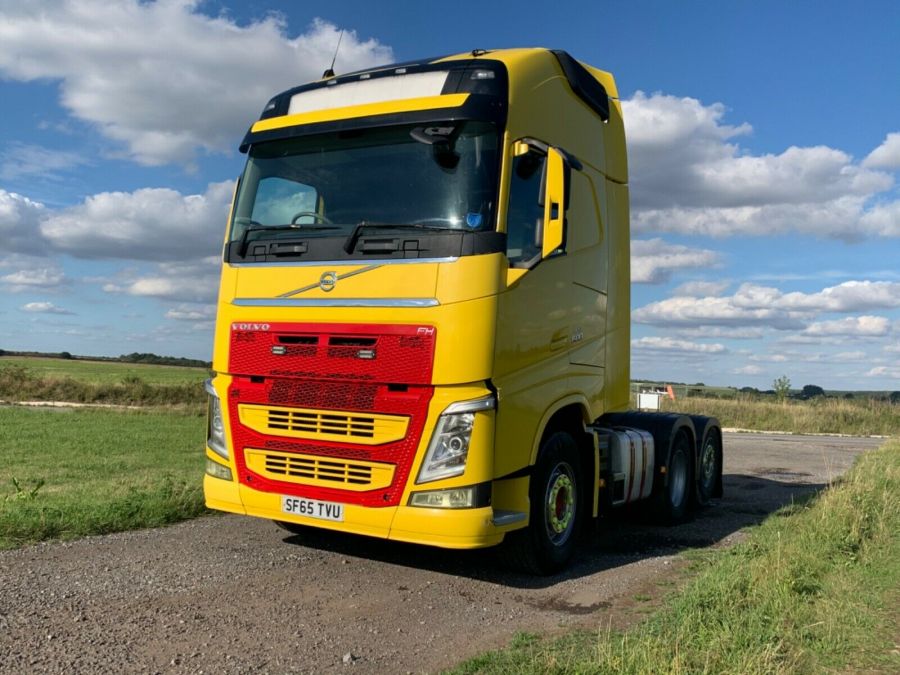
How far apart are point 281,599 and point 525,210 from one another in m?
3.15

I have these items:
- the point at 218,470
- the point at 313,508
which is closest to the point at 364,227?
the point at 313,508

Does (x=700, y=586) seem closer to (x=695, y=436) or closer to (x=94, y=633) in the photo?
(x=94, y=633)

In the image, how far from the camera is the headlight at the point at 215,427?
6.12 meters

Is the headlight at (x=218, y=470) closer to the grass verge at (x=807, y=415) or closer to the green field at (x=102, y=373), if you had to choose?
the grass verge at (x=807, y=415)

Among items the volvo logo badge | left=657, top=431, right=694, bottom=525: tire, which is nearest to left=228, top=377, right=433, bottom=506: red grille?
the volvo logo badge

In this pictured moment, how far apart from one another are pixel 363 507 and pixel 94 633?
181cm

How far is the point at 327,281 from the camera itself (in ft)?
18.5

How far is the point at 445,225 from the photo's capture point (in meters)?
5.41

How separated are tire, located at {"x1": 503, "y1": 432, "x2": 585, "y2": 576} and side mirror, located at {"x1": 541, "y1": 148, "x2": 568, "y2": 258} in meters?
1.59

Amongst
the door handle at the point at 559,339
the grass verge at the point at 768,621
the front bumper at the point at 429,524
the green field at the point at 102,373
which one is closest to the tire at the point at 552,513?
the front bumper at the point at 429,524

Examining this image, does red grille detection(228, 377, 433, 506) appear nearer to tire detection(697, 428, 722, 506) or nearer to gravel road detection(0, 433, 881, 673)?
gravel road detection(0, 433, 881, 673)

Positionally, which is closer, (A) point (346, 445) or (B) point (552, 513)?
(A) point (346, 445)

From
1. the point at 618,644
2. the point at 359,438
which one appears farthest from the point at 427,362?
the point at 618,644

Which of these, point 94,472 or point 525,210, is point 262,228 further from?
point 94,472
